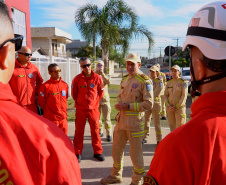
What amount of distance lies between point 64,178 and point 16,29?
1449 cm

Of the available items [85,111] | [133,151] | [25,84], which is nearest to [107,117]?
[85,111]

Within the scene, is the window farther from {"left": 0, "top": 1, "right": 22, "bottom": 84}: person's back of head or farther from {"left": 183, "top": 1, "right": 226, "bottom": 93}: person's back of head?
{"left": 183, "top": 1, "right": 226, "bottom": 93}: person's back of head

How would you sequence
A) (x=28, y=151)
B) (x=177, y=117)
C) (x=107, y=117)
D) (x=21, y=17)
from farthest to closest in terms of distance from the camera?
(x=21, y=17)
(x=107, y=117)
(x=177, y=117)
(x=28, y=151)

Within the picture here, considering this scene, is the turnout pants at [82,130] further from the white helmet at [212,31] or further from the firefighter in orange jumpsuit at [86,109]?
the white helmet at [212,31]

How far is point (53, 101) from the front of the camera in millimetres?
4840

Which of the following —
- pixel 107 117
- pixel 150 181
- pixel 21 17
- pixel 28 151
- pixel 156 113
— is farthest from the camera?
pixel 21 17

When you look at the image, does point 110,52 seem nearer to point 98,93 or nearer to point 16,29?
point 16,29

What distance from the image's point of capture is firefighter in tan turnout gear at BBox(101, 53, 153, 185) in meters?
3.67

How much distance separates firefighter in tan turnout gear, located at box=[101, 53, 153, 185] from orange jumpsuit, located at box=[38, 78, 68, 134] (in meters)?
1.57

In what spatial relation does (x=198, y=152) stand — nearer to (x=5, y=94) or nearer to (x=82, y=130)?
(x=5, y=94)

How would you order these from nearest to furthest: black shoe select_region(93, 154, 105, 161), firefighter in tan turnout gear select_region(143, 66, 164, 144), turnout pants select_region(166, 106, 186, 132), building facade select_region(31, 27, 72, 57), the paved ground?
1. the paved ground
2. black shoe select_region(93, 154, 105, 161)
3. turnout pants select_region(166, 106, 186, 132)
4. firefighter in tan turnout gear select_region(143, 66, 164, 144)
5. building facade select_region(31, 27, 72, 57)

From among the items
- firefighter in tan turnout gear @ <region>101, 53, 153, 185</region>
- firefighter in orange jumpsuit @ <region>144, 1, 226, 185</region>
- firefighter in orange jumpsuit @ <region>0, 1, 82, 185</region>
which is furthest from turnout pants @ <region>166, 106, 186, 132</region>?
firefighter in orange jumpsuit @ <region>0, 1, 82, 185</region>

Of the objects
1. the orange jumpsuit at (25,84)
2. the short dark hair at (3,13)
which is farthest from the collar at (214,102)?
the orange jumpsuit at (25,84)

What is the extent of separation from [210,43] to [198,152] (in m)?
0.54
